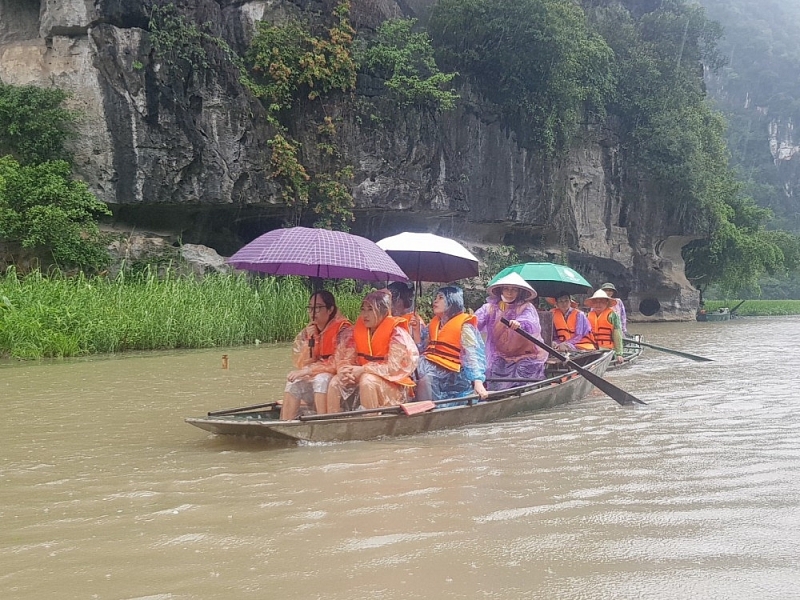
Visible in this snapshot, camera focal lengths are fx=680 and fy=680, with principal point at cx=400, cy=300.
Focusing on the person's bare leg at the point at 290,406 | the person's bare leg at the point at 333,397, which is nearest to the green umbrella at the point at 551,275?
the person's bare leg at the point at 333,397

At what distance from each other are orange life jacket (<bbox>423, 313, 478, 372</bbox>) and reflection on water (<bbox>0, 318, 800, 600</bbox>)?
597 millimetres

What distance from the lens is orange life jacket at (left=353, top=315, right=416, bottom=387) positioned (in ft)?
16.4

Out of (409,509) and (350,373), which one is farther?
(350,373)

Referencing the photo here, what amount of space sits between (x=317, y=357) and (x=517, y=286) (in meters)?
2.13

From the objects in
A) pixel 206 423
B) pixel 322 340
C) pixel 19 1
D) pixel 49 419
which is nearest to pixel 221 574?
pixel 206 423

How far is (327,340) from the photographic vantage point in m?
5.15

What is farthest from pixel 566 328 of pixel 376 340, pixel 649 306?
pixel 649 306

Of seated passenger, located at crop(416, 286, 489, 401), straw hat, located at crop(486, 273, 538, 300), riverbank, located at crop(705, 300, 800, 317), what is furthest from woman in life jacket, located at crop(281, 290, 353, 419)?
riverbank, located at crop(705, 300, 800, 317)

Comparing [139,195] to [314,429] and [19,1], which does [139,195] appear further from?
[314,429]

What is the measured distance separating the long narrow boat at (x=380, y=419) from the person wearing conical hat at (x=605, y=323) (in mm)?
3884

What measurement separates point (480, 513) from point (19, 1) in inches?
704

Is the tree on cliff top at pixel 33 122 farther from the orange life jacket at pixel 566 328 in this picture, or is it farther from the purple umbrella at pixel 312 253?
the purple umbrella at pixel 312 253

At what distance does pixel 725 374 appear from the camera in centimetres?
886

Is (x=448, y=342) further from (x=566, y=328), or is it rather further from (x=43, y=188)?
(x=43, y=188)
